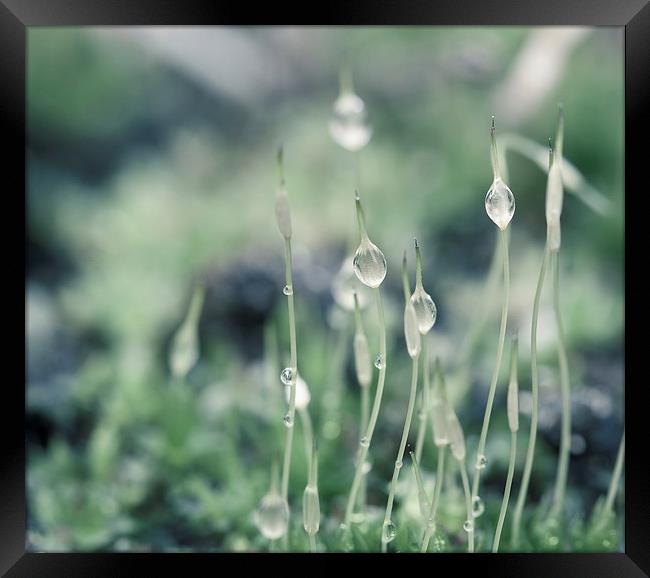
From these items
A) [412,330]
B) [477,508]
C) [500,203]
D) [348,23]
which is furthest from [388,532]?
[348,23]

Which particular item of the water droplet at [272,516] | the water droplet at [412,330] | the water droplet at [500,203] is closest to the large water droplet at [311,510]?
the water droplet at [272,516]

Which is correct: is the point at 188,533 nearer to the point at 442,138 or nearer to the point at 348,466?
the point at 348,466

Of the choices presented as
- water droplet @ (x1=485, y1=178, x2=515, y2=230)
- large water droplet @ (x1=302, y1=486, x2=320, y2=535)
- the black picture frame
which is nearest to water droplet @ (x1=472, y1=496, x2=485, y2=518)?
the black picture frame

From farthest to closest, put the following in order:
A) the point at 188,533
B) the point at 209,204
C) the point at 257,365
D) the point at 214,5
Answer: the point at 209,204
the point at 257,365
the point at 188,533
the point at 214,5

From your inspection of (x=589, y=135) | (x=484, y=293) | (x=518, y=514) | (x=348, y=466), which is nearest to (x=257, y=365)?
(x=348, y=466)

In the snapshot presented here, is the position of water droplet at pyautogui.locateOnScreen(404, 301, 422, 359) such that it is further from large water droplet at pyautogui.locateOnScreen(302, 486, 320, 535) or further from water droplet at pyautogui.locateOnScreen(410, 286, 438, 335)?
large water droplet at pyautogui.locateOnScreen(302, 486, 320, 535)

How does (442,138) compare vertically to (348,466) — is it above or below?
above
